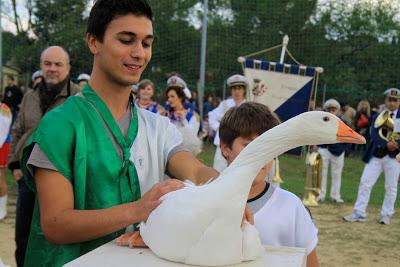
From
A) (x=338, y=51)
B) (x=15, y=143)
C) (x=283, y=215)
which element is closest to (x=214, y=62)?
(x=338, y=51)

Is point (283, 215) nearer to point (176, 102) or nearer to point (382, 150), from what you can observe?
point (176, 102)

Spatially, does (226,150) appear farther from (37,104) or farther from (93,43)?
(37,104)

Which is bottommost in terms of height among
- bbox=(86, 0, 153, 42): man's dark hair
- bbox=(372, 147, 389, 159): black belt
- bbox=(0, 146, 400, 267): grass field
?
bbox=(0, 146, 400, 267): grass field

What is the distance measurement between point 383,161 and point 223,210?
24.1ft

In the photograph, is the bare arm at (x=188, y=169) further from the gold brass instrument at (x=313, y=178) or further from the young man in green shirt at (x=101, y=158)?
the gold brass instrument at (x=313, y=178)

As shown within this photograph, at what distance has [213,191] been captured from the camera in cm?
145

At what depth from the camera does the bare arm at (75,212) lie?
1.54m

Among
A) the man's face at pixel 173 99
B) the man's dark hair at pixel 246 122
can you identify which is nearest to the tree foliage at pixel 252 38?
the man's face at pixel 173 99

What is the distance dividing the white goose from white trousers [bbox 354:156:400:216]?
6969 mm

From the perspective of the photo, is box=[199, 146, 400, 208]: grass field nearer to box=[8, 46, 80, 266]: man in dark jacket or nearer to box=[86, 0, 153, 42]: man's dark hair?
box=[8, 46, 80, 266]: man in dark jacket

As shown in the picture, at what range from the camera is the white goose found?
4.67ft

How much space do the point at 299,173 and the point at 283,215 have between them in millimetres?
10832

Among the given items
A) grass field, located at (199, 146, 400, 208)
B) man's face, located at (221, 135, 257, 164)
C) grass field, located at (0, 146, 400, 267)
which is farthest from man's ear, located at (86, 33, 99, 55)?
grass field, located at (199, 146, 400, 208)

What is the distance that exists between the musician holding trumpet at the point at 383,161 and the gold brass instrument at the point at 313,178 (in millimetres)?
862
